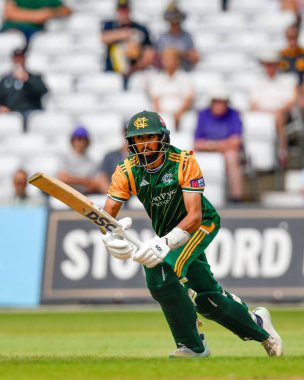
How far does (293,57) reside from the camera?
15625 millimetres

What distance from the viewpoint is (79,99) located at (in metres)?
16.8

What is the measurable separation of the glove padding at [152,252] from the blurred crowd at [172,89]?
604cm

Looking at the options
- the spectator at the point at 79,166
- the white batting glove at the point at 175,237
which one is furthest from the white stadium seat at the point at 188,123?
the white batting glove at the point at 175,237

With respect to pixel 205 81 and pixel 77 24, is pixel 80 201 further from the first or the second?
pixel 77 24

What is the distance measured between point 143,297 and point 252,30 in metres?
5.70

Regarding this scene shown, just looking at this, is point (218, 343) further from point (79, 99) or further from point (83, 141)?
point (79, 99)

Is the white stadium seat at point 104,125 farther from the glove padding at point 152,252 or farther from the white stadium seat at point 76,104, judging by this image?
the glove padding at point 152,252

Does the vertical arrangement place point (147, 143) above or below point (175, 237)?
above

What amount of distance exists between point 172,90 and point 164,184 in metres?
8.20

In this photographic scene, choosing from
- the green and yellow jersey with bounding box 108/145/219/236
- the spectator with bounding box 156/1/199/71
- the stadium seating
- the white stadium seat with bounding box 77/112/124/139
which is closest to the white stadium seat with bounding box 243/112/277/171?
the white stadium seat with bounding box 77/112/124/139

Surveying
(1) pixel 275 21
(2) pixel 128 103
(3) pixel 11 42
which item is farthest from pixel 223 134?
(3) pixel 11 42

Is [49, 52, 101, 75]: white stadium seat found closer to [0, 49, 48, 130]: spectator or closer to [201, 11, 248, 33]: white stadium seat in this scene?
[0, 49, 48, 130]: spectator

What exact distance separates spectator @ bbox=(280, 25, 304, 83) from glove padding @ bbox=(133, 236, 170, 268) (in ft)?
29.0

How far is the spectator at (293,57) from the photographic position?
15.6 metres
